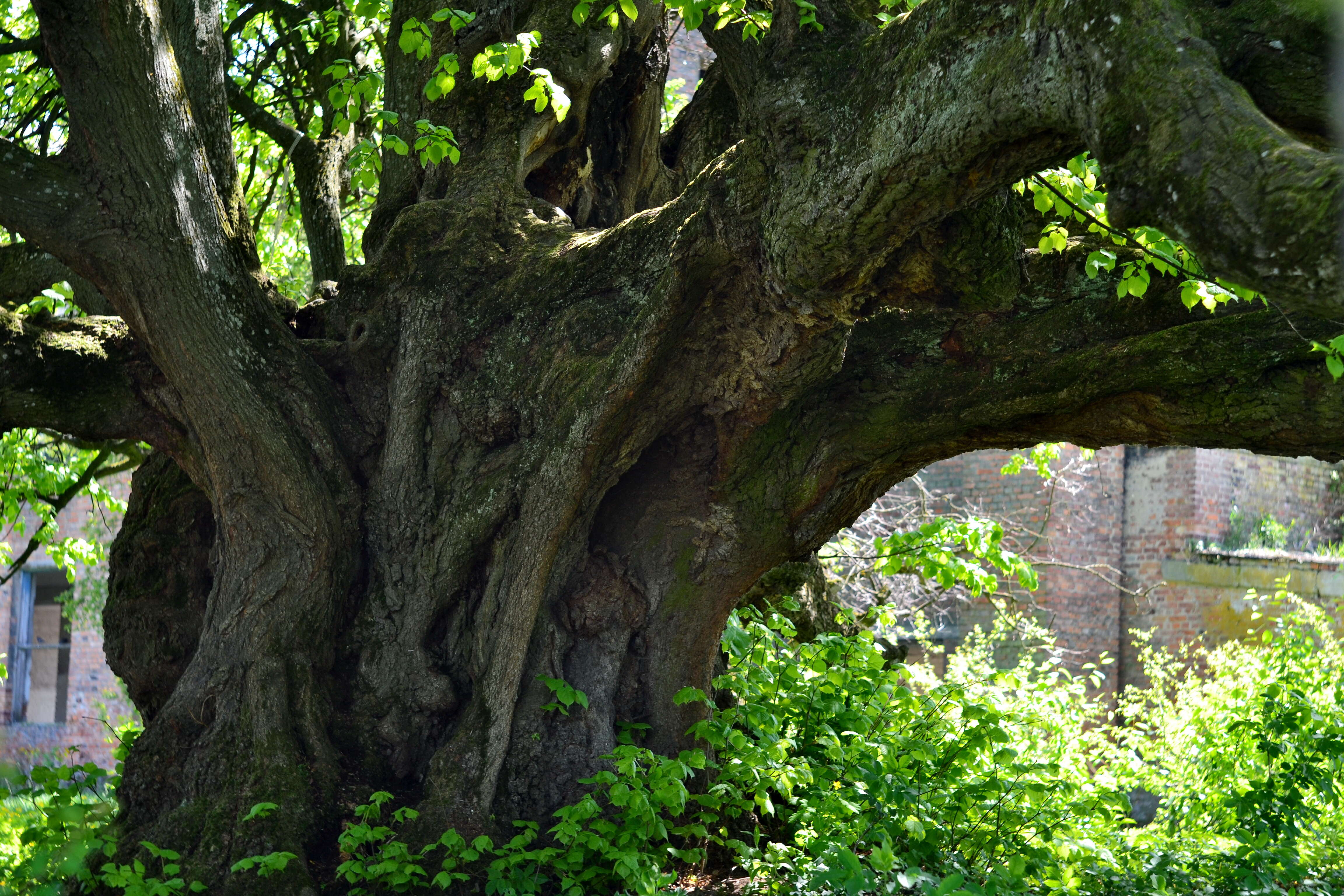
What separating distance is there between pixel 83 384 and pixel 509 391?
187cm

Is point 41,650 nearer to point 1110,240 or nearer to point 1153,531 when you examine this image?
point 1153,531

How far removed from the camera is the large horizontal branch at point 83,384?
4625 millimetres

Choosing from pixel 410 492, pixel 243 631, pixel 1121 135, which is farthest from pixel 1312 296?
pixel 243 631

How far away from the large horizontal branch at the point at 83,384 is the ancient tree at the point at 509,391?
0.05 ft

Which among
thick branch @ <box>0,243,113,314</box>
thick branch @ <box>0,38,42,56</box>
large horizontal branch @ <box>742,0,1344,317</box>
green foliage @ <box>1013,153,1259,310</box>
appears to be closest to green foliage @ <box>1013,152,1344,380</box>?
green foliage @ <box>1013,153,1259,310</box>

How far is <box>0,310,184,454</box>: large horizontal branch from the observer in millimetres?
4625

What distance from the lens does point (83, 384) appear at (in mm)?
4738

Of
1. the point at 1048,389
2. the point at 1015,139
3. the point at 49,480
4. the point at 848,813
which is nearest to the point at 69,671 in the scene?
the point at 49,480

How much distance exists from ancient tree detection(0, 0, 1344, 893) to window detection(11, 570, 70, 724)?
12100 millimetres

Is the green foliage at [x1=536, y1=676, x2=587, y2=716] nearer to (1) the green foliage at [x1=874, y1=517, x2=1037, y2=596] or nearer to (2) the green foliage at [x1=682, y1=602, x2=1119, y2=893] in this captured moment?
(2) the green foliage at [x1=682, y1=602, x2=1119, y2=893]

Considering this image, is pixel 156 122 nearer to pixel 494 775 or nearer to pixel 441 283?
pixel 441 283

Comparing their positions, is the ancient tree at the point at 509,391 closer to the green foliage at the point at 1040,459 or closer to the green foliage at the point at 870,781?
the green foliage at the point at 870,781

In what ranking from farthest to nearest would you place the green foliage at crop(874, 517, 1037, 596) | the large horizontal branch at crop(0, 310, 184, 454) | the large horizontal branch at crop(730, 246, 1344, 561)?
the green foliage at crop(874, 517, 1037, 596) < the large horizontal branch at crop(0, 310, 184, 454) < the large horizontal branch at crop(730, 246, 1344, 561)

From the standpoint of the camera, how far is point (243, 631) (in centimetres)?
450
